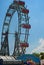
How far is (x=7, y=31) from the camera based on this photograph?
71.4m

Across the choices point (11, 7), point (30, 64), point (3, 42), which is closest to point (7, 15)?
point (11, 7)

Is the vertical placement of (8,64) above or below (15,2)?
below

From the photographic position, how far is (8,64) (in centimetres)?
2567

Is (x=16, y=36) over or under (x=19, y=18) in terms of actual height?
under

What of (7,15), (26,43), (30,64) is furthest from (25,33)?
(30,64)

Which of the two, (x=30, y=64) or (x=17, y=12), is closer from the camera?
(x=30, y=64)

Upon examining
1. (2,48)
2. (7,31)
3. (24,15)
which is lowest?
(2,48)

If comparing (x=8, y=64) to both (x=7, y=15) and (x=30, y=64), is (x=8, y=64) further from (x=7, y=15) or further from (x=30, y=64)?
(x=7, y=15)

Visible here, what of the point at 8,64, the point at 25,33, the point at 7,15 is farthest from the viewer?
the point at 7,15

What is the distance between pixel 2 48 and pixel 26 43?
8.83 metres

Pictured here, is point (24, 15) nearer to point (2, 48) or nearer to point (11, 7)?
point (11, 7)

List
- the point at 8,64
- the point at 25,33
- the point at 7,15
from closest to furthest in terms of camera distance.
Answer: the point at 8,64 < the point at 25,33 < the point at 7,15

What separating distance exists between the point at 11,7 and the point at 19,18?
466 centimetres

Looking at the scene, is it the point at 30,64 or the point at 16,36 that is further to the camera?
the point at 16,36
